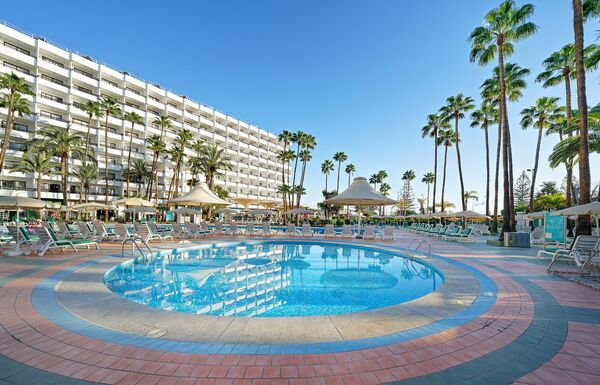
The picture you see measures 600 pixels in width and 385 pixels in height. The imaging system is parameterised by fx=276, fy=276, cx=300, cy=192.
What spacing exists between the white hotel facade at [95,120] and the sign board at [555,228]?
48351 millimetres

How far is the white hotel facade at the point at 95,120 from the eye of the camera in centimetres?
3225

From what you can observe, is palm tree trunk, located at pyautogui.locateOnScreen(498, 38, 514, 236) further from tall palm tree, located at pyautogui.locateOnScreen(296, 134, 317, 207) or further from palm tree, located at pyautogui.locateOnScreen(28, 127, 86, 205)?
palm tree, located at pyautogui.locateOnScreen(28, 127, 86, 205)

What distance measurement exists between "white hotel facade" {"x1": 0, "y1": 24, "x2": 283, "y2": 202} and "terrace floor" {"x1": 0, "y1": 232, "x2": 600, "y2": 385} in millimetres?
40133

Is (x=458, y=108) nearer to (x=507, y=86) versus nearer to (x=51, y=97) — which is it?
(x=507, y=86)

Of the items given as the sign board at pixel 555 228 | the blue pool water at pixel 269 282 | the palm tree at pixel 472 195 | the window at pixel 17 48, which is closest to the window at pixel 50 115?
the window at pixel 17 48

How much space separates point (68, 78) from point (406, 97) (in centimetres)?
4166

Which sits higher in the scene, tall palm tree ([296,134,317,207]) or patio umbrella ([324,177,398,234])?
tall palm tree ([296,134,317,207])

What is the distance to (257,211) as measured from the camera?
25984mm

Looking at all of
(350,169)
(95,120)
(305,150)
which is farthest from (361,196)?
(350,169)

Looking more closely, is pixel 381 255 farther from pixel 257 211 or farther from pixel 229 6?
pixel 229 6

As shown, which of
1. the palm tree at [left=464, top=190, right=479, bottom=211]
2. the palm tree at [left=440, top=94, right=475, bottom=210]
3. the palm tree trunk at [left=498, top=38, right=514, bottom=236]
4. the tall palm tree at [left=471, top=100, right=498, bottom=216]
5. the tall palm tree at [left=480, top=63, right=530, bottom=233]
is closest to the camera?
the palm tree trunk at [left=498, top=38, right=514, bottom=236]

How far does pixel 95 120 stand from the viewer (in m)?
38.9

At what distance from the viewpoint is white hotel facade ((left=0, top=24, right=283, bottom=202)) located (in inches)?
1270

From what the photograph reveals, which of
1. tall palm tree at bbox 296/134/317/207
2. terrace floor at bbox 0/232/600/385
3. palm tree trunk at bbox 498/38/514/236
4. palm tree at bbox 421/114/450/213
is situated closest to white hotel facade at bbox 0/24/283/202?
tall palm tree at bbox 296/134/317/207
